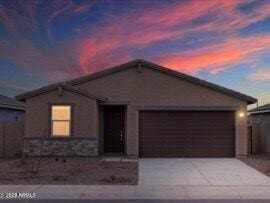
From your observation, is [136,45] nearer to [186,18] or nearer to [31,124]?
[186,18]

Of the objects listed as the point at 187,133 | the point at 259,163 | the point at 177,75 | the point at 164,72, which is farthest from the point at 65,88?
the point at 259,163

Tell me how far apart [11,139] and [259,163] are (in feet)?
43.2

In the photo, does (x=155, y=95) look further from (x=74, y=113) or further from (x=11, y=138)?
(x=11, y=138)

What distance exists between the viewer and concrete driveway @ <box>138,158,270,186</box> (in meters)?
17.4

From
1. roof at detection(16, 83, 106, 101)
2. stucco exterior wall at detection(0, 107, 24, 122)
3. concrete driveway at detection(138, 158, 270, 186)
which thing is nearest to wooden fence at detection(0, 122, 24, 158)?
roof at detection(16, 83, 106, 101)

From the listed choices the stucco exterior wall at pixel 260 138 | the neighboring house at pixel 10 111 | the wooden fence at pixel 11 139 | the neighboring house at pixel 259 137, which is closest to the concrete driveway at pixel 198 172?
the neighboring house at pixel 259 137

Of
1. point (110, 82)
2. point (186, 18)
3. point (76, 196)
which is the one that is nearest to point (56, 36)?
point (110, 82)

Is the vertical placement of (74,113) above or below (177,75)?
below

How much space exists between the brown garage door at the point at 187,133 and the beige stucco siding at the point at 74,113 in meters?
2.70

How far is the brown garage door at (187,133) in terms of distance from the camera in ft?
86.0

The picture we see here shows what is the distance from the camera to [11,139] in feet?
89.8

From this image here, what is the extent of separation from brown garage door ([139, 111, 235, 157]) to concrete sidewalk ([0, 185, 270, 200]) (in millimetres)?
9963

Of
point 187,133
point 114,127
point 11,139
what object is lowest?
point 11,139

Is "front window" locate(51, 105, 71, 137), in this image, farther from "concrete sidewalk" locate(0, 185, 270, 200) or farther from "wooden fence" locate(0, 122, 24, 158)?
"concrete sidewalk" locate(0, 185, 270, 200)
